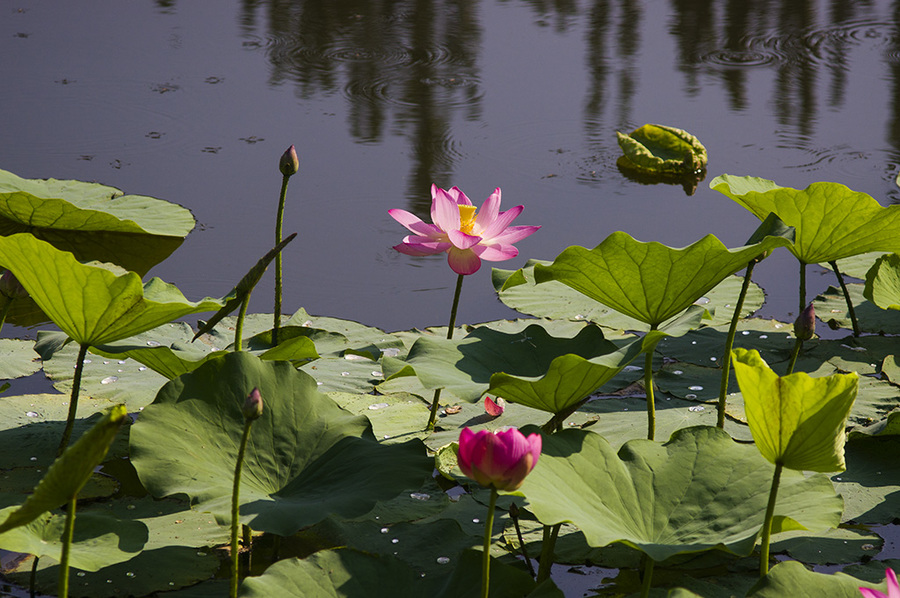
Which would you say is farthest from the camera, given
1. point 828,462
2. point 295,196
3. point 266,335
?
point 295,196

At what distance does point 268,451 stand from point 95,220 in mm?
1008

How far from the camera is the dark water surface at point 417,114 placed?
6.84 ft

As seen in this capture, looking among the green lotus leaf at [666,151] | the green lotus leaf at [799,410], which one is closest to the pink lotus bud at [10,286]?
the green lotus leaf at [799,410]

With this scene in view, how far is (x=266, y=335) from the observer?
1396mm

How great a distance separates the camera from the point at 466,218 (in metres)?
1.35

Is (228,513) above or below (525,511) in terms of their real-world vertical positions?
above

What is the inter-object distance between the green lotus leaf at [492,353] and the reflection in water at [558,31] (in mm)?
994

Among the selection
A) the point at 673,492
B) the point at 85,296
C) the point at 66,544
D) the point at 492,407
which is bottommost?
the point at 492,407

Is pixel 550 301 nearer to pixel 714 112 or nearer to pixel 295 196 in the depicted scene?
pixel 295 196

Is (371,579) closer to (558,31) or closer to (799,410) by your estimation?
(799,410)

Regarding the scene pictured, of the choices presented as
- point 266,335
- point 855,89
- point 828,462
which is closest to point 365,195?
point 266,335

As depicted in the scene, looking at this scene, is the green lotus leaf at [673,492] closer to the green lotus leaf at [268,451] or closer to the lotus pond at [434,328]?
the lotus pond at [434,328]

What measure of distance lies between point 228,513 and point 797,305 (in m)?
1.40

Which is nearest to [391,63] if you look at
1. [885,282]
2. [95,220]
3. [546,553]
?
[95,220]
